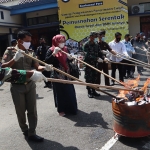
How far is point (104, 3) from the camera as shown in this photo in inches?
551

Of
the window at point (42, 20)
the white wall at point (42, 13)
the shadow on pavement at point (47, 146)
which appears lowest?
the shadow on pavement at point (47, 146)

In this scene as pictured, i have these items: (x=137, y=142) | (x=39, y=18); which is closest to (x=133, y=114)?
(x=137, y=142)

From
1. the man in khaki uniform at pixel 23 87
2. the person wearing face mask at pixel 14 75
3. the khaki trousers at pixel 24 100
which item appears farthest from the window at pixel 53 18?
the person wearing face mask at pixel 14 75

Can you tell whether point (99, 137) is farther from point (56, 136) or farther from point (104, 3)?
point (104, 3)

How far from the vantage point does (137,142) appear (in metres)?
3.54

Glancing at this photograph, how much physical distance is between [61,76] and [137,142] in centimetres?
209

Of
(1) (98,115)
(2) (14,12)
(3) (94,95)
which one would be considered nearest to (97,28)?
(2) (14,12)

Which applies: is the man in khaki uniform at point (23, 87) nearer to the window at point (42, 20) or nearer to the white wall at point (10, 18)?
the white wall at point (10, 18)

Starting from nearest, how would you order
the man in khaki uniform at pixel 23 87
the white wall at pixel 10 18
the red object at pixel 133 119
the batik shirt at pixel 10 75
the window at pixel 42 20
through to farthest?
the batik shirt at pixel 10 75, the red object at pixel 133 119, the man in khaki uniform at pixel 23 87, the white wall at pixel 10 18, the window at pixel 42 20

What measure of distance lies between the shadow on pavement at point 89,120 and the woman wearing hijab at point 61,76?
0.20 meters

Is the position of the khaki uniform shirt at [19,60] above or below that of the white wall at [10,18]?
below

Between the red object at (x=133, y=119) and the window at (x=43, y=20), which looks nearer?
the red object at (x=133, y=119)

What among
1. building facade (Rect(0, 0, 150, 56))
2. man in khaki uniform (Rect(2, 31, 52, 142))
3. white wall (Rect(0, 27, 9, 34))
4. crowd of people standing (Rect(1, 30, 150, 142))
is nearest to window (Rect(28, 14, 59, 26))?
building facade (Rect(0, 0, 150, 56))

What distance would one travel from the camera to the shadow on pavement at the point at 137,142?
11.1 feet
